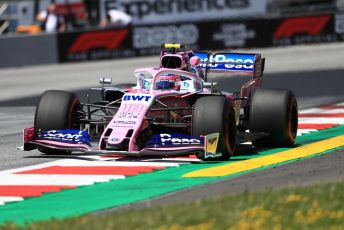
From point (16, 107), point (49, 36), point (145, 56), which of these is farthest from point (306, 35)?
point (16, 107)

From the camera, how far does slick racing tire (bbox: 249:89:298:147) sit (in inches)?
511

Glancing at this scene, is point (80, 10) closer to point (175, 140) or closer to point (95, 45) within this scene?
point (95, 45)

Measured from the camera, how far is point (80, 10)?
121ft

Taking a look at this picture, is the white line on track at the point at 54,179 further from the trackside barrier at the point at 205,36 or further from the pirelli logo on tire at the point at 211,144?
the trackside barrier at the point at 205,36

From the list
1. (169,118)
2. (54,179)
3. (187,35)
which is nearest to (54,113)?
(169,118)

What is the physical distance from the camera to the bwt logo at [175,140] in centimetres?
1199

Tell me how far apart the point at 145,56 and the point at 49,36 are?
313 centimetres

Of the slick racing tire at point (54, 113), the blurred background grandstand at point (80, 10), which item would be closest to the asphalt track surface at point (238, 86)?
the slick racing tire at point (54, 113)

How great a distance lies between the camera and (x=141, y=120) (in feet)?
39.7

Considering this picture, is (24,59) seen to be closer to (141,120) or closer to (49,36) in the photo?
(49,36)

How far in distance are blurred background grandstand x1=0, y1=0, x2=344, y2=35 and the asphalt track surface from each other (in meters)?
1.93

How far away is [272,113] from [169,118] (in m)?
1.24

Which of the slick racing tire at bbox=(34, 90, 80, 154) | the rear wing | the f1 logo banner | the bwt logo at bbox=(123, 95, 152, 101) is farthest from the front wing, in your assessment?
the f1 logo banner

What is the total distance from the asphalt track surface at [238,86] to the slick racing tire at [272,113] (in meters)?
0.89
